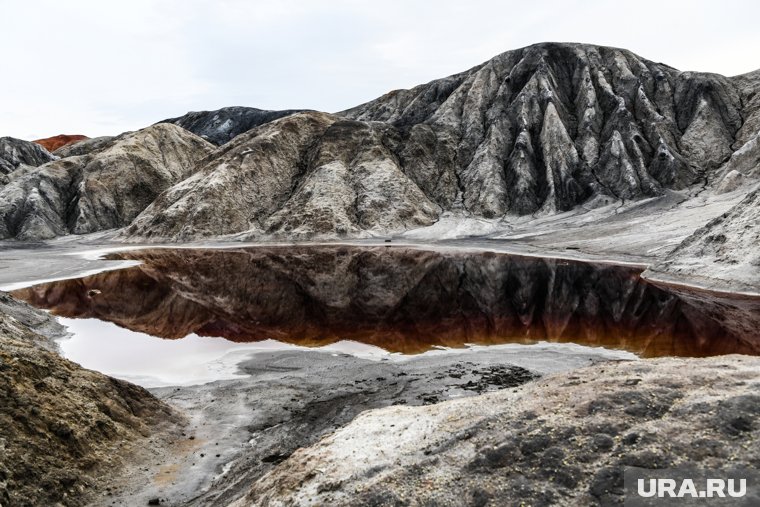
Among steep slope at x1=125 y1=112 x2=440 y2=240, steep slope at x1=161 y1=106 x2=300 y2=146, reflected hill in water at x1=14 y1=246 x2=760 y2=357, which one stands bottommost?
reflected hill in water at x1=14 y1=246 x2=760 y2=357

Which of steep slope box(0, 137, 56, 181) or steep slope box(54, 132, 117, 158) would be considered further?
steep slope box(54, 132, 117, 158)

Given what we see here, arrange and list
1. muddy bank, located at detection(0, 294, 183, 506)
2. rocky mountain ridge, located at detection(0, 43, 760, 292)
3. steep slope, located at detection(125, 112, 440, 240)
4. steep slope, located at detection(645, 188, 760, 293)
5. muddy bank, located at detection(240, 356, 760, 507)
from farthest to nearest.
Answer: steep slope, located at detection(125, 112, 440, 240) < rocky mountain ridge, located at detection(0, 43, 760, 292) < steep slope, located at detection(645, 188, 760, 293) < muddy bank, located at detection(0, 294, 183, 506) < muddy bank, located at detection(240, 356, 760, 507)

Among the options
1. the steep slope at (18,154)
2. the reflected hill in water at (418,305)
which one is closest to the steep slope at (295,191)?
the reflected hill in water at (418,305)

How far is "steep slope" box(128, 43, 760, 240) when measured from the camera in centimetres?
6581

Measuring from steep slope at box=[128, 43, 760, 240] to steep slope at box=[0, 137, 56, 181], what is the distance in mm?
53034

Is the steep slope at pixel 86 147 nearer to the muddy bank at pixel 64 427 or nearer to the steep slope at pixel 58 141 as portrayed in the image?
the steep slope at pixel 58 141

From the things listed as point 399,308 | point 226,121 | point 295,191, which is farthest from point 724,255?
point 226,121

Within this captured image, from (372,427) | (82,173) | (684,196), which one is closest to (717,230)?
(372,427)

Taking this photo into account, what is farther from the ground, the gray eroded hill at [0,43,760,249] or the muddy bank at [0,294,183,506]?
the gray eroded hill at [0,43,760,249]

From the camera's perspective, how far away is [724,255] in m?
26.1

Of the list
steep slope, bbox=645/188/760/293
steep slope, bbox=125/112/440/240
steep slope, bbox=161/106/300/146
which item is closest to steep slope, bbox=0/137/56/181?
steep slope, bbox=161/106/300/146

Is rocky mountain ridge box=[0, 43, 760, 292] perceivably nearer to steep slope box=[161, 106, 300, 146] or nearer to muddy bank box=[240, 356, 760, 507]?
steep slope box=[161, 106, 300, 146]

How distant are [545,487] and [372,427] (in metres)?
3.23

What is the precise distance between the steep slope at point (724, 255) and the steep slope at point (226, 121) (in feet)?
373
